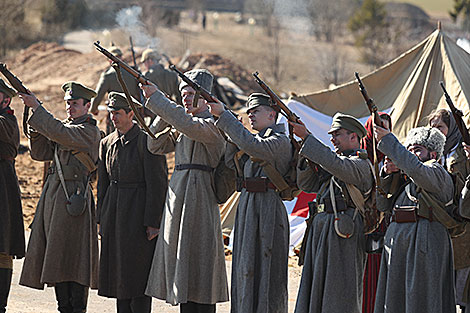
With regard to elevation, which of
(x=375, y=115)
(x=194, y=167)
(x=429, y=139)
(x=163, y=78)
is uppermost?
(x=163, y=78)

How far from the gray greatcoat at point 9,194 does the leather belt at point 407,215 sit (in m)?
2.78

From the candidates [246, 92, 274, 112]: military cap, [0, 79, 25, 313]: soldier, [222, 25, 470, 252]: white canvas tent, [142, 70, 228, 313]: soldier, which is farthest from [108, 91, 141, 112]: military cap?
→ [222, 25, 470, 252]: white canvas tent

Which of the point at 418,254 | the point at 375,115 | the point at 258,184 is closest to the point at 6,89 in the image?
the point at 258,184

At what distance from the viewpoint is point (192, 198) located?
5.22 metres

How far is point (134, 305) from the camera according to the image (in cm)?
553

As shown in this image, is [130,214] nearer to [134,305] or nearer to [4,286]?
[134,305]

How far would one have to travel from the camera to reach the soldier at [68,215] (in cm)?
554

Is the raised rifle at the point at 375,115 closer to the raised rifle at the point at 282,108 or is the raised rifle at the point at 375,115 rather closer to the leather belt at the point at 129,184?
the raised rifle at the point at 282,108

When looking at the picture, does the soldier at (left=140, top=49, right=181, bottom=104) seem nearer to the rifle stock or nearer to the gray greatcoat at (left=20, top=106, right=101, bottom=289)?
the gray greatcoat at (left=20, top=106, right=101, bottom=289)

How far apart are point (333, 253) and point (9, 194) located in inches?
98.0

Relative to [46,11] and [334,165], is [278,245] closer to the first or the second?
[334,165]

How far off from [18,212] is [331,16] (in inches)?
1641

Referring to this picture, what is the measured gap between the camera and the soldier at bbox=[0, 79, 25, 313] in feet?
18.9

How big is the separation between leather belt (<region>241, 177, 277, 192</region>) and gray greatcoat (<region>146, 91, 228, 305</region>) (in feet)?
1.16
